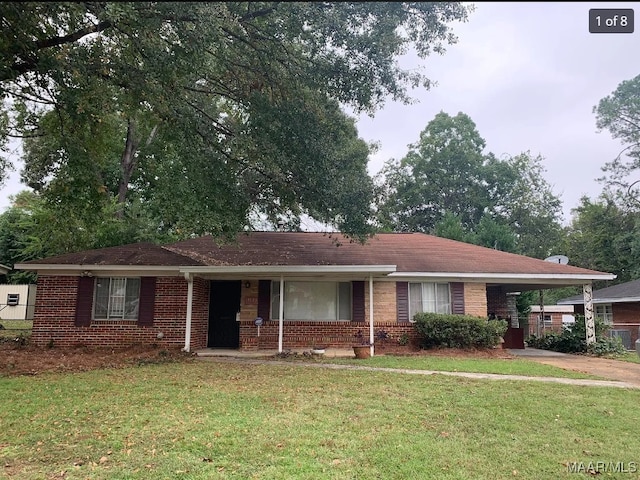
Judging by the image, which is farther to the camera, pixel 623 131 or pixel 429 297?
pixel 623 131

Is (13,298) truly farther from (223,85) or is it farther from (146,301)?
(223,85)

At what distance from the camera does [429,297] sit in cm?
1395

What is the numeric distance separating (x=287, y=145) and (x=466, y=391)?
616 cm

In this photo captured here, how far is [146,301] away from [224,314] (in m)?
2.32

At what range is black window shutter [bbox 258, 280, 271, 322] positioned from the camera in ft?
44.3

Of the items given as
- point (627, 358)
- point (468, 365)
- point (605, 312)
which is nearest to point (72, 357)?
point (468, 365)

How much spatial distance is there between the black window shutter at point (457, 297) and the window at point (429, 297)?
12 cm

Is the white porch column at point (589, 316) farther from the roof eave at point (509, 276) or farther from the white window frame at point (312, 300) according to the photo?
the white window frame at point (312, 300)

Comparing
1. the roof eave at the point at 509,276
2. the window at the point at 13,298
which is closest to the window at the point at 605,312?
the roof eave at the point at 509,276

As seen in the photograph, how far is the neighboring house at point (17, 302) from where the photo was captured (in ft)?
93.4

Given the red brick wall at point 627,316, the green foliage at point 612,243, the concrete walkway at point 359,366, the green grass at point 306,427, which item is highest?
the green foliage at point 612,243

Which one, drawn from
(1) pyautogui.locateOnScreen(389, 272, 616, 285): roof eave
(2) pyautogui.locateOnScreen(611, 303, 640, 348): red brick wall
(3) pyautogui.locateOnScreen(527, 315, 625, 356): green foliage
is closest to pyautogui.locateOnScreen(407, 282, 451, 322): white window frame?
(1) pyautogui.locateOnScreen(389, 272, 616, 285): roof eave

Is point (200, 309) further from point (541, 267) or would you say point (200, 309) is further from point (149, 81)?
point (541, 267)

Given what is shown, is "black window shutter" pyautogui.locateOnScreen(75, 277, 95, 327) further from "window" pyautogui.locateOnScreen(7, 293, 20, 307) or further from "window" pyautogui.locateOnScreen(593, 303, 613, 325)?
"window" pyautogui.locateOnScreen(593, 303, 613, 325)
